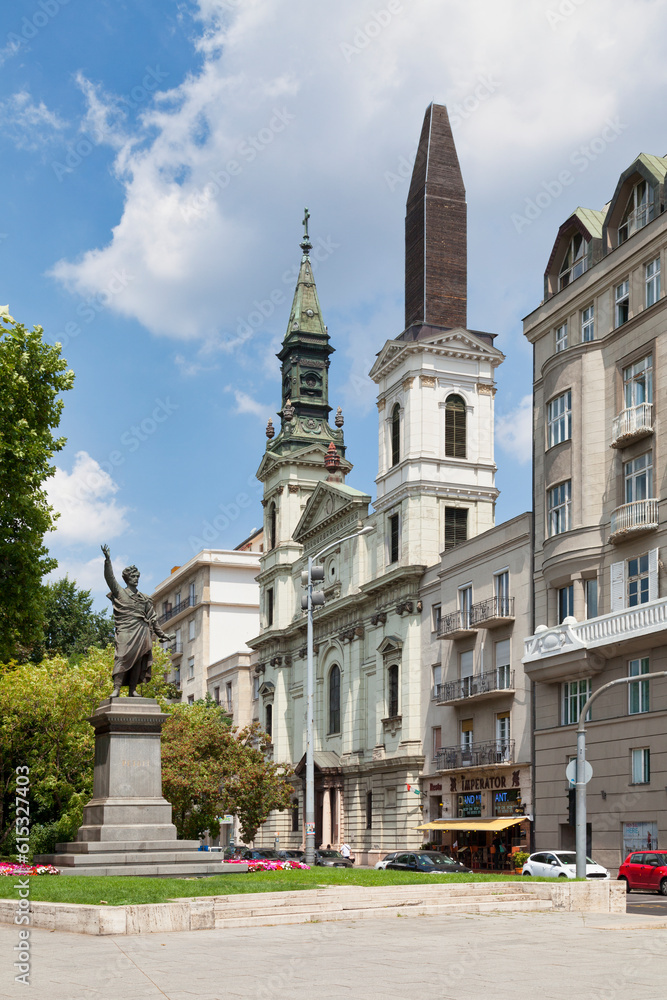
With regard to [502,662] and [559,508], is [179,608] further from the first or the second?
[559,508]

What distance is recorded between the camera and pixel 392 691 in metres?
61.5

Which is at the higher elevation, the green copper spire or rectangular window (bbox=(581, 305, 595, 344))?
the green copper spire

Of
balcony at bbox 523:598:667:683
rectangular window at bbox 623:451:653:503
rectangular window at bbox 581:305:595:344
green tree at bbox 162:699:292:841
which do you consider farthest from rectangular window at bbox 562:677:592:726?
green tree at bbox 162:699:292:841

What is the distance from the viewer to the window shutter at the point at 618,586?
40.8m

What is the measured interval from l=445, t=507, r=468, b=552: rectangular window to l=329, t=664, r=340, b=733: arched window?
13.1 metres

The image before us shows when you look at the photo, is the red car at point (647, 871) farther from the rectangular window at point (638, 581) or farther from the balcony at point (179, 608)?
the balcony at point (179, 608)

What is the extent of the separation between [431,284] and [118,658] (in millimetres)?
41772

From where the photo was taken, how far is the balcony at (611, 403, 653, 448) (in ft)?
133

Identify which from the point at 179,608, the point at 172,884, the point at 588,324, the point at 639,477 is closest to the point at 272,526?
the point at 179,608

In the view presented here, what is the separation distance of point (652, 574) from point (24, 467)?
20141 mm

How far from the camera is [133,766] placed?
81.8 feet

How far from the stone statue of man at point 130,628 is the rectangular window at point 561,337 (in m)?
25.3

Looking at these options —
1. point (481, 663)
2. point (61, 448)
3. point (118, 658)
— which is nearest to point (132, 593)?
point (118, 658)

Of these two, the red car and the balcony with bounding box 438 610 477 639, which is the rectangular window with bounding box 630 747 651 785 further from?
the balcony with bounding box 438 610 477 639
